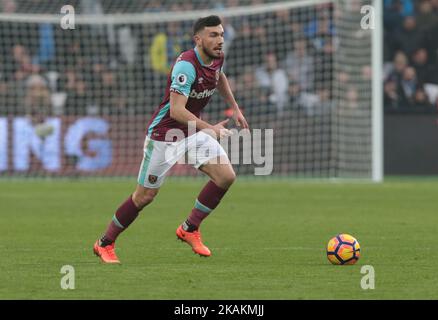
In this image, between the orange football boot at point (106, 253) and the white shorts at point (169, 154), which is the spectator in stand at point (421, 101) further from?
the orange football boot at point (106, 253)

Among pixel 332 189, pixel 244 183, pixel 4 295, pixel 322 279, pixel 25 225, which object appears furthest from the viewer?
pixel 244 183

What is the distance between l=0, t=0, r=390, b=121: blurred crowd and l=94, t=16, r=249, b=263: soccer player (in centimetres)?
1293

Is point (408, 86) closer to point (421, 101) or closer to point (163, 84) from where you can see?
point (421, 101)

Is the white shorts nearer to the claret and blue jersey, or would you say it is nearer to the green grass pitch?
the claret and blue jersey

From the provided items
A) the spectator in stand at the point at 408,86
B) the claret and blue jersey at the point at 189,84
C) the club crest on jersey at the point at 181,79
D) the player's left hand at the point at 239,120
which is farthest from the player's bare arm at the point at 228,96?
the spectator in stand at the point at 408,86

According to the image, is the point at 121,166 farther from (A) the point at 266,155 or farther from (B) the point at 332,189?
(B) the point at 332,189

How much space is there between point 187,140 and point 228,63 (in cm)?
1420

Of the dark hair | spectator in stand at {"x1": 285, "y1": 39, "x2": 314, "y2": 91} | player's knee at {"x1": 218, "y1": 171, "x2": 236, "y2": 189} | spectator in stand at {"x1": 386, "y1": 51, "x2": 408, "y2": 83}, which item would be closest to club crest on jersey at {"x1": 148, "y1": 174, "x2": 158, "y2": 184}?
player's knee at {"x1": 218, "y1": 171, "x2": 236, "y2": 189}

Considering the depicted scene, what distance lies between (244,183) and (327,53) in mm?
3485

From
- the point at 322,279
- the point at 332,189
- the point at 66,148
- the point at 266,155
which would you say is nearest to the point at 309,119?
the point at 266,155

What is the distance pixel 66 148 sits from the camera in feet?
75.2

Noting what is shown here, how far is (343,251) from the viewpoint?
930 cm

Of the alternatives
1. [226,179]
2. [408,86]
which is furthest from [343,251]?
[408,86]

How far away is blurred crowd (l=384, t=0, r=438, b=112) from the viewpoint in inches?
934
